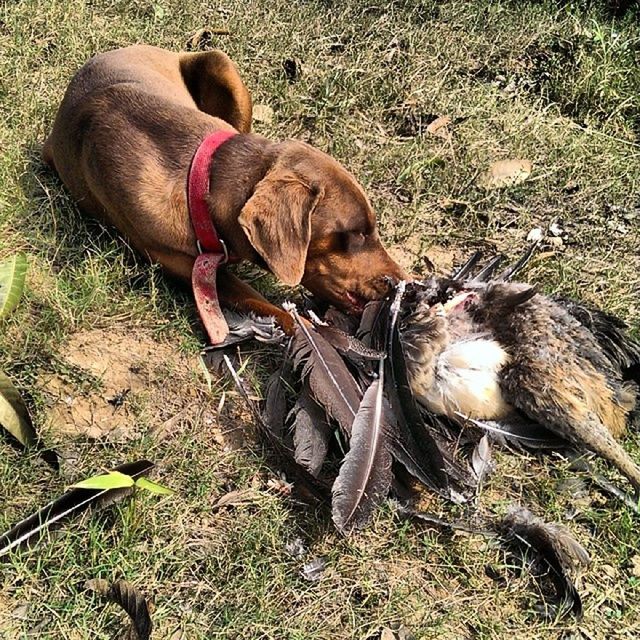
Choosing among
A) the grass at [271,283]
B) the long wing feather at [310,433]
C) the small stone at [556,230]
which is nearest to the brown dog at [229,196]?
the grass at [271,283]

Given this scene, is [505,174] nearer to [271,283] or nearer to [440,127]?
[440,127]

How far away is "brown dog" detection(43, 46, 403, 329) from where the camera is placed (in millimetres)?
3158

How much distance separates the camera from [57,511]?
8.18 feet

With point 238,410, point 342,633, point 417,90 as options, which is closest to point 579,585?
point 342,633

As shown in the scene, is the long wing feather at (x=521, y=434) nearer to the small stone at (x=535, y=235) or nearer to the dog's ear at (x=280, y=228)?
the dog's ear at (x=280, y=228)

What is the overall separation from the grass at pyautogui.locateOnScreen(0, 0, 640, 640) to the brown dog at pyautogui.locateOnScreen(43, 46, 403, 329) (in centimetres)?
23

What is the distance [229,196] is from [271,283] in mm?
604

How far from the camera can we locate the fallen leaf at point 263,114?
4.80 metres

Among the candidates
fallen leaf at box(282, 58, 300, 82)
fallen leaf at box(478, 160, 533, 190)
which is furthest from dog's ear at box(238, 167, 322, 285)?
fallen leaf at box(282, 58, 300, 82)

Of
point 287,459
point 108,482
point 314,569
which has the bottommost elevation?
point 314,569

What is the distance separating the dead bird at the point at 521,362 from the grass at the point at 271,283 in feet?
0.74

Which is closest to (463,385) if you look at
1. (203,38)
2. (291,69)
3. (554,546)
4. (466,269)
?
(554,546)

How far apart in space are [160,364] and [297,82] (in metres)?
2.44

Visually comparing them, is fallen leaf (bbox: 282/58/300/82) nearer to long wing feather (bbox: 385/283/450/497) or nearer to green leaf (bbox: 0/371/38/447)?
long wing feather (bbox: 385/283/450/497)
